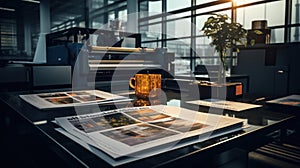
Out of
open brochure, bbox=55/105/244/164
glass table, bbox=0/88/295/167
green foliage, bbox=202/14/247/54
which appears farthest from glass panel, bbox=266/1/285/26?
open brochure, bbox=55/105/244/164

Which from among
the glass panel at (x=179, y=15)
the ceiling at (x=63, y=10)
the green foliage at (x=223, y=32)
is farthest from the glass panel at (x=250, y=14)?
the green foliage at (x=223, y=32)

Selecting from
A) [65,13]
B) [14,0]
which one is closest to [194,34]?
[65,13]

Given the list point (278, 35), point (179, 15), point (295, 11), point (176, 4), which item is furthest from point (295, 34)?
point (176, 4)

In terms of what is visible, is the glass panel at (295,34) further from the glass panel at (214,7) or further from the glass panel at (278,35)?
the glass panel at (214,7)

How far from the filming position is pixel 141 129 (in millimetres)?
529

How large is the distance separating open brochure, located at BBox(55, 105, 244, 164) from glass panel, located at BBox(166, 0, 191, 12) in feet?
18.8

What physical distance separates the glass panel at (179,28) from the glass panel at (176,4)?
1.11ft

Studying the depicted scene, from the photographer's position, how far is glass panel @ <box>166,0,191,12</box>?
600 cm

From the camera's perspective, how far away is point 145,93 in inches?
39.3

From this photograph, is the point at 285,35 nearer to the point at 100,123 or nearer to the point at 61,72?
the point at 61,72

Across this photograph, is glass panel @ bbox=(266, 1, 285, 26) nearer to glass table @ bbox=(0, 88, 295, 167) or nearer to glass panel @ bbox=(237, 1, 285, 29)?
glass panel @ bbox=(237, 1, 285, 29)

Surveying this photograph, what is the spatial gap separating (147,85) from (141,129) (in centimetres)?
47

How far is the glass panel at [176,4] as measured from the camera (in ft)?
19.7

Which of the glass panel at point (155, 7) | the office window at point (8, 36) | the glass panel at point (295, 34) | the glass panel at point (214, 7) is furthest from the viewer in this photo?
the glass panel at point (155, 7)
